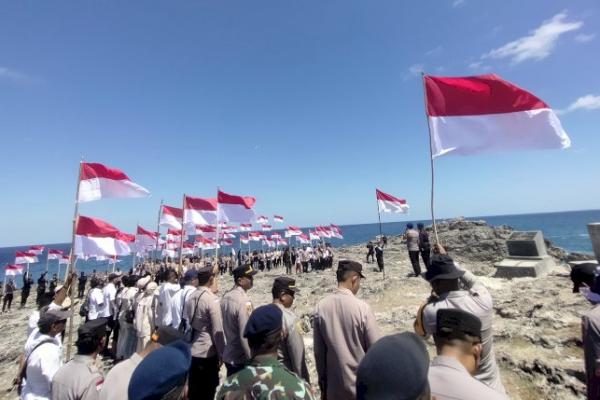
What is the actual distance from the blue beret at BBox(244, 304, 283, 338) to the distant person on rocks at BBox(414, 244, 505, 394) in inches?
54.6

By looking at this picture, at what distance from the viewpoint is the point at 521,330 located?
6.71 m

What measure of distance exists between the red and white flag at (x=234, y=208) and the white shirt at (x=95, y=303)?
435 centimetres

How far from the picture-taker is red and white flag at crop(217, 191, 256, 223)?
37.7 feet

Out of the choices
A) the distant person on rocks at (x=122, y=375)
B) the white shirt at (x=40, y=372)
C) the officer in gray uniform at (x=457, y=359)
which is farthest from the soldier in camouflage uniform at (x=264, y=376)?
the white shirt at (x=40, y=372)

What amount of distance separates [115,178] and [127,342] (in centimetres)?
406

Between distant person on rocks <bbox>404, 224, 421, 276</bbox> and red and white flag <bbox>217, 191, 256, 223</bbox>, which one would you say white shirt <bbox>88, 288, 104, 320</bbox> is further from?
distant person on rocks <bbox>404, 224, 421, 276</bbox>

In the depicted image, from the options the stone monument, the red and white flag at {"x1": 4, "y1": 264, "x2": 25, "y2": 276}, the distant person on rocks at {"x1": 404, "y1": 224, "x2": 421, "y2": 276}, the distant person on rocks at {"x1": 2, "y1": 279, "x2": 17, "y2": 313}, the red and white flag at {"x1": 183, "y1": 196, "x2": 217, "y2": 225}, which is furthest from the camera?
the red and white flag at {"x1": 4, "y1": 264, "x2": 25, "y2": 276}

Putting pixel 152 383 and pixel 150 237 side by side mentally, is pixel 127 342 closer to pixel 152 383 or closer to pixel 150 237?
pixel 152 383

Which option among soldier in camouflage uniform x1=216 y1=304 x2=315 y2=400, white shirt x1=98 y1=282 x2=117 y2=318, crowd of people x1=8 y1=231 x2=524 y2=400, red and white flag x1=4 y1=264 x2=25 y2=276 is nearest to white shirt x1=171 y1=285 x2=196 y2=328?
crowd of people x1=8 y1=231 x2=524 y2=400

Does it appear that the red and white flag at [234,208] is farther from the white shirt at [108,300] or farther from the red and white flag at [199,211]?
the white shirt at [108,300]

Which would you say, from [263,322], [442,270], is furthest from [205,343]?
[442,270]

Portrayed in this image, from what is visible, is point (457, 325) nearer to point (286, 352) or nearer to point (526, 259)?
point (286, 352)

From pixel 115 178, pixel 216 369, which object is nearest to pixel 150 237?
pixel 115 178

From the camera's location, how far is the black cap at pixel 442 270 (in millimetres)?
3080
